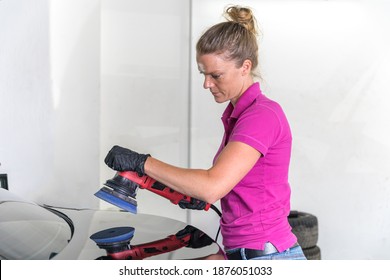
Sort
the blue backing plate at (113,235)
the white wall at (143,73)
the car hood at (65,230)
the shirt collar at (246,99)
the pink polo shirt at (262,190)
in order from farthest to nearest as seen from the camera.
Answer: the white wall at (143,73) → the shirt collar at (246,99) → the pink polo shirt at (262,190) → the blue backing plate at (113,235) → the car hood at (65,230)

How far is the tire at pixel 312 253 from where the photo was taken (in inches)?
144

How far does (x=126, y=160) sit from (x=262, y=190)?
480 millimetres

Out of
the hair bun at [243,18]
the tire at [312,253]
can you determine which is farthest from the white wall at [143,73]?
the hair bun at [243,18]

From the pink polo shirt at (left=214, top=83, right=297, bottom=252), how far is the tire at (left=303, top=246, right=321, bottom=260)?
6.47ft

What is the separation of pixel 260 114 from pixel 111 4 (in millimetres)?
2408

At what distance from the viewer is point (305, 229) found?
3668 millimetres

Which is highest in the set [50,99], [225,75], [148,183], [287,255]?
[225,75]

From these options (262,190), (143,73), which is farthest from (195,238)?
(143,73)

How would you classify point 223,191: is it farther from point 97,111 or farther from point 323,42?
point 323,42

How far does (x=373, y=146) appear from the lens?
156 inches

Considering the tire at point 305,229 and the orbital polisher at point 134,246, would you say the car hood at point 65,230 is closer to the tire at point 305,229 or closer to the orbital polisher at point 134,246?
the orbital polisher at point 134,246

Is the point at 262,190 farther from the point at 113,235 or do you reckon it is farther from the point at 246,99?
the point at 113,235

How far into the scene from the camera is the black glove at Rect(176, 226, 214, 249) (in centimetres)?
164

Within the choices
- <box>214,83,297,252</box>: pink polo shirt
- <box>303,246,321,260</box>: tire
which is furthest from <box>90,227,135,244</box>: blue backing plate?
<box>303,246,321,260</box>: tire
